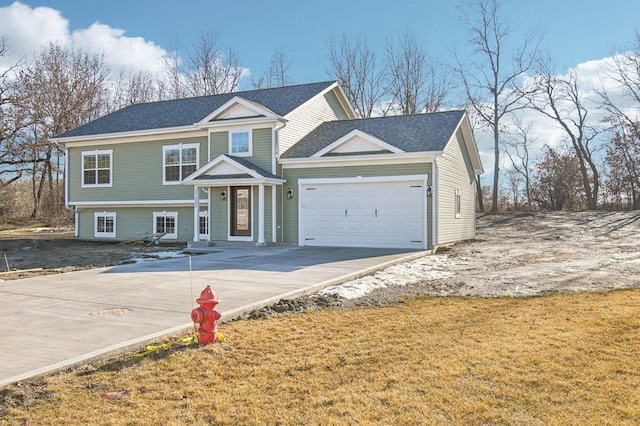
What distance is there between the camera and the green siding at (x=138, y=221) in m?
20.6

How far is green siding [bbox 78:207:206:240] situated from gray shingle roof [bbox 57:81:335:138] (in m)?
3.38

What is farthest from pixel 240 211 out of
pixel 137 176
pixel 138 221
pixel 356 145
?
pixel 138 221

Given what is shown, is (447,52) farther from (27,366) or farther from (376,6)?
(27,366)

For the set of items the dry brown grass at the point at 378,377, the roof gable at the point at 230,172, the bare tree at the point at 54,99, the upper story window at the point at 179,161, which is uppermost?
the bare tree at the point at 54,99

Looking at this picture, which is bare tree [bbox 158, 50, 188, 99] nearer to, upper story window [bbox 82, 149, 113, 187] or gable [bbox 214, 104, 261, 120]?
upper story window [bbox 82, 149, 113, 187]

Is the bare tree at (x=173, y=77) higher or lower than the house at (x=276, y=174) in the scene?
higher

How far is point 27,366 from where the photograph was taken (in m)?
4.38

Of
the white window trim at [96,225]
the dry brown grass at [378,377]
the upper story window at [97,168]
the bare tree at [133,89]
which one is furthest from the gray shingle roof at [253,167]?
the bare tree at [133,89]

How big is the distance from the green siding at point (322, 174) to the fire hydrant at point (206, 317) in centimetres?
1180

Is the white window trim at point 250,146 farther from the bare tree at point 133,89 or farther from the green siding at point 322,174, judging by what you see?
the bare tree at point 133,89

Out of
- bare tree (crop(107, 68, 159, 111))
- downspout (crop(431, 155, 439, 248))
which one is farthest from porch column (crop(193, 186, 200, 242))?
bare tree (crop(107, 68, 159, 111))

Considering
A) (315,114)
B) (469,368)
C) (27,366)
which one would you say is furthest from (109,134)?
(469,368)

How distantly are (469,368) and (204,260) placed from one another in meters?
9.73

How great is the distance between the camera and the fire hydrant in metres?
5.06
